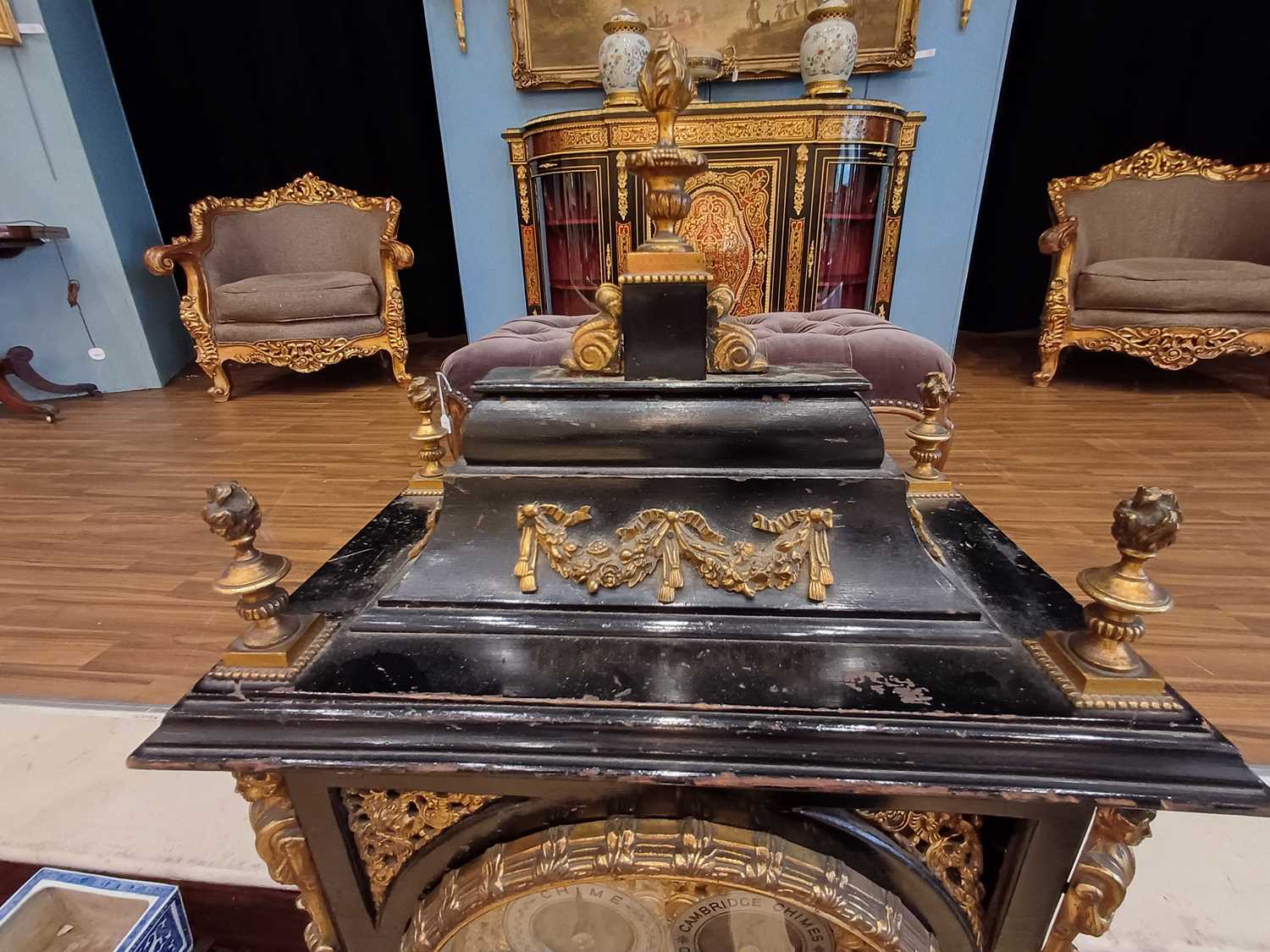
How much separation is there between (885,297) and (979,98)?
1132 millimetres

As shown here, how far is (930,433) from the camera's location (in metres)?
0.91

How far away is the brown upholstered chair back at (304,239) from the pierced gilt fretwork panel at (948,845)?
3.72 meters

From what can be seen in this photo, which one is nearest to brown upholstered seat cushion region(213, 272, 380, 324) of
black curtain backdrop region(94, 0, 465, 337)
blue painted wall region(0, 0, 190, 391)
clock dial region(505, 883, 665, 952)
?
blue painted wall region(0, 0, 190, 391)

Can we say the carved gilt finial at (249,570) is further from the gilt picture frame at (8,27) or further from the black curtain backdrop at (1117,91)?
the black curtain backdrop at (1117,91)

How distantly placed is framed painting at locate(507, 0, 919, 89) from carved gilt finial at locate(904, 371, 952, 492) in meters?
3.20

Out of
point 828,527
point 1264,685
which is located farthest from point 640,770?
point 1264,685

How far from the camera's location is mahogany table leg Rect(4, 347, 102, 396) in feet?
10.6

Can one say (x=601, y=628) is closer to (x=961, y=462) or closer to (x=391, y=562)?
(x=391, y=562)

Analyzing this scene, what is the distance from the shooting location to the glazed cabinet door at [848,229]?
3.18 meters

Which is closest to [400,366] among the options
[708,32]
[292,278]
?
[292,278]

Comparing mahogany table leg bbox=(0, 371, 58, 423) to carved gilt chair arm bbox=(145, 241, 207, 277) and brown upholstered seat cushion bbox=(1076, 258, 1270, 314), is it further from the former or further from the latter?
brown upholstered seat cushion bbox=(1076, 258, 1270, 314)

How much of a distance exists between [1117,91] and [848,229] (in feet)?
6.21

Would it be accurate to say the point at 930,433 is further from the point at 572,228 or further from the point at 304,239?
the point at 304,239

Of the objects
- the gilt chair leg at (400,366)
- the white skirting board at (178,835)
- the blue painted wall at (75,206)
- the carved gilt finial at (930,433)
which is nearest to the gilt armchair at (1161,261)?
the white skirting board at (178,835)
